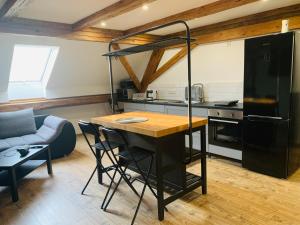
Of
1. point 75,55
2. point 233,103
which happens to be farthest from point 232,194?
point 75,55

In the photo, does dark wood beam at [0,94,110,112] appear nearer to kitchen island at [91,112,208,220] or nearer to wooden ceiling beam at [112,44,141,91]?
wooden ceiling beam at [112,44,141,91]

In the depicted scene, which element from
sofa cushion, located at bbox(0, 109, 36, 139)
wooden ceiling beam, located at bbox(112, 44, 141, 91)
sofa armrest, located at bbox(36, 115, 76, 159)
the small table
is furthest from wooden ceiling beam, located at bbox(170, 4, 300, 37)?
sofa cushion, located at bbox(0, 109, 36, 139)

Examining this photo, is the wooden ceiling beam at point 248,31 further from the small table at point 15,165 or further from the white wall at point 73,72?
the small table at point 15,165

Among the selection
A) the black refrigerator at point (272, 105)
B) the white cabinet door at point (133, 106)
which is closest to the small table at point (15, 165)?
the white cabinet door at point (133, 106)

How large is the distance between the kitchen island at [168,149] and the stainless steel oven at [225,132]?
105cm

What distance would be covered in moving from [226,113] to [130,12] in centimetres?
207

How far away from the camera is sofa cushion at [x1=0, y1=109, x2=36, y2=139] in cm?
407

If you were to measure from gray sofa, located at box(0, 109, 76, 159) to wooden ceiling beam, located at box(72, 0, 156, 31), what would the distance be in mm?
1729

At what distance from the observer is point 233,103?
3.65 m

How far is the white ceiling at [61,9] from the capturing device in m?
2.79

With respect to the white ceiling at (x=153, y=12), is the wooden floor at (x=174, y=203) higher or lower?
lower

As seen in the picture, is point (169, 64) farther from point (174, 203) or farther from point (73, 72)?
point (174, 203)

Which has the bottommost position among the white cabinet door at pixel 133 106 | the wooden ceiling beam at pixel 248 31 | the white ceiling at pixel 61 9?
the white cabinet door at pixel 133 106

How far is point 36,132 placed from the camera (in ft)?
14.2
